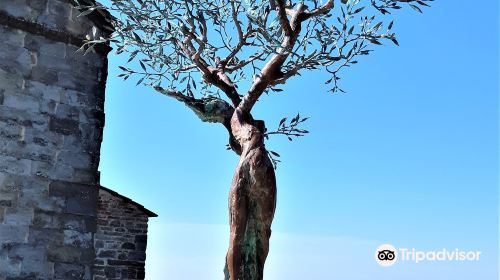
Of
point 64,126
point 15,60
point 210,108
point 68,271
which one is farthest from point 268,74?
point 68,271

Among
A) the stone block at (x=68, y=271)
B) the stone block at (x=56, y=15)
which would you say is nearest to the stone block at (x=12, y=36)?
the stone block at (x=56, y=15)

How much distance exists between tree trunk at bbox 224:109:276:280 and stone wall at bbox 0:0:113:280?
103 inches

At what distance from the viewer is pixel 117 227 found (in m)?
13.5

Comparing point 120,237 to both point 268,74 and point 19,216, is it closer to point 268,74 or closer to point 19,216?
point 19,216

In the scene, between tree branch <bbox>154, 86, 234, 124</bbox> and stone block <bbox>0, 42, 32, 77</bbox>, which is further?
stone block <bbox>0, 42, 32, 77</bbox>

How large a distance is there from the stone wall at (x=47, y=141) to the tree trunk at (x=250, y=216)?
2613 mm

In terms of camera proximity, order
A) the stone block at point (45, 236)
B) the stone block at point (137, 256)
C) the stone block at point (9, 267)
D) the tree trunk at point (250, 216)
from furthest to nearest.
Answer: the stone block at point (137, 256) → the stone block at point (45, 236) → the stone block at point (9, 267) → the tree trunk at point (250, 216)

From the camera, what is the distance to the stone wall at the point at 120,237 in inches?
519

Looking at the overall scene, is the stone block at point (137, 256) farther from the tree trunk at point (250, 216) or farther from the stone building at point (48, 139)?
the tree trunk at point (250, 216)

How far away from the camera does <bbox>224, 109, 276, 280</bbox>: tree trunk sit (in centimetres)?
693

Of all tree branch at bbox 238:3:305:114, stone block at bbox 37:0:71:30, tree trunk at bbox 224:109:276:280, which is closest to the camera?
tree trunk at bbox 224:109:276:280

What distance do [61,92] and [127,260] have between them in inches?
212

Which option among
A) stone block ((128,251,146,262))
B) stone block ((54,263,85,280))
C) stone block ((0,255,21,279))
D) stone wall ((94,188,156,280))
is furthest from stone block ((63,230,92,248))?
stone block ((128,251,146,262))

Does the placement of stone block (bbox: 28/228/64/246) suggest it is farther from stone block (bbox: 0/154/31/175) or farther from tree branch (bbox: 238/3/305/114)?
tree branch (bbox: 238/3/305/114)
